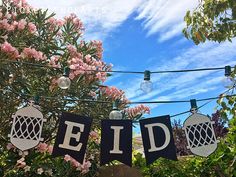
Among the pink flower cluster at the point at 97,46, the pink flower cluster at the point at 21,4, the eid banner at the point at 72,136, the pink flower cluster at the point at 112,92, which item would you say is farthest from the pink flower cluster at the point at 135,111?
the pink flower cluster at the point at 21,4

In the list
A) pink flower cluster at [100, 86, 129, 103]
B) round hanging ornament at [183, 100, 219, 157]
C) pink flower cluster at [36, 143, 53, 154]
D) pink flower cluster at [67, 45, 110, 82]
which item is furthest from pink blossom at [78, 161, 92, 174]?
round hanging ornament at [183, 100, 219, 157]

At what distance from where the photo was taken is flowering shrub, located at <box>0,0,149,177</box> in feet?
16.8

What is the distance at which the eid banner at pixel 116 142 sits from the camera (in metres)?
4.12

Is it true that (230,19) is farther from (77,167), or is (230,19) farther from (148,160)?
(77,167)

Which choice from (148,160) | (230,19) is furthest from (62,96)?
(230,19)

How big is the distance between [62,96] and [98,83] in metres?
0.55

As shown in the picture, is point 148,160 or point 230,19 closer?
point 148,160

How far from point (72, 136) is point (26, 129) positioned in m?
Answer: 0.48

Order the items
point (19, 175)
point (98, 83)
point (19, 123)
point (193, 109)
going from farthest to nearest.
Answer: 1. point (98, 83)
2. point (19, 175)
3. point (193, 109)
4. point (19, 123)

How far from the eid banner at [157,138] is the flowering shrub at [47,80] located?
1.09m

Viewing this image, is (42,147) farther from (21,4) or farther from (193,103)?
(21,4)

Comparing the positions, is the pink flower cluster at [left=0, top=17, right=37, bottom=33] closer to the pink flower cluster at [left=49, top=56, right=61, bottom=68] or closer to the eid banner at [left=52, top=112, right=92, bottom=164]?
the pink flower cluster at [left=49, top=56, right=61, bottom=68]

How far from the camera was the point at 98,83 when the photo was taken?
554cm

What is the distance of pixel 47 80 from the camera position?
5.41m
